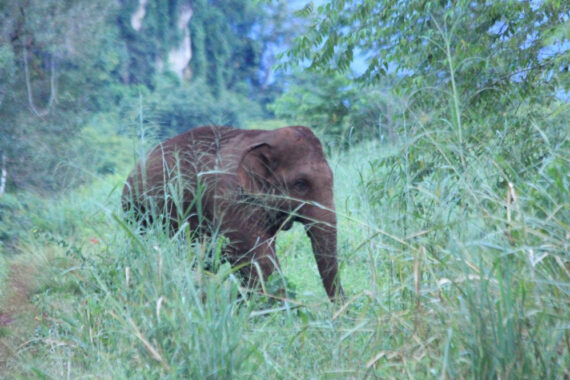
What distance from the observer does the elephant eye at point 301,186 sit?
17.9ft

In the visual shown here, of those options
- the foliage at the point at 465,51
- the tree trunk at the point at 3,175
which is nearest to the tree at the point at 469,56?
the foliage at the point at 465,51

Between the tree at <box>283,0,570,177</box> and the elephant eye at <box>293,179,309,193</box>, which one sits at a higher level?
the tree at <box>283,0,570,177</box>

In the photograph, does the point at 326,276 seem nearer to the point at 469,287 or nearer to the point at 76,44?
the point at 469,287

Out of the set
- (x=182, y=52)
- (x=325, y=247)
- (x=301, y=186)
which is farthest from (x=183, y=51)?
(x=325, y=247)

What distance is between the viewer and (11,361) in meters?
3.90

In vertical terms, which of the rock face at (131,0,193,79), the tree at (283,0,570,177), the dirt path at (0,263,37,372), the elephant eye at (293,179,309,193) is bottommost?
the dirt path at (0,263,37,372)

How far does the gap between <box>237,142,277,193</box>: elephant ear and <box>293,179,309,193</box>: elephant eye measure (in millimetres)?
225

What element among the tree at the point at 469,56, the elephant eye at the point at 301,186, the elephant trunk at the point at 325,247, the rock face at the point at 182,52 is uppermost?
the rock face at the point at 182,52

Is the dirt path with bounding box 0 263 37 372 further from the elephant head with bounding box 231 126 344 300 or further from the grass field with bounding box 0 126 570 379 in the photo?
the elephant head with bounding box 231 126 344 300

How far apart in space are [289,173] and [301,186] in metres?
0.15

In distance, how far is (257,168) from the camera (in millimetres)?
5531

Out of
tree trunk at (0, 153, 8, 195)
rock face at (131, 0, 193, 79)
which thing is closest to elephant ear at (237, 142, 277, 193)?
tree trunk at (0, 153, 8, 195)

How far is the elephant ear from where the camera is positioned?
5.45 meters

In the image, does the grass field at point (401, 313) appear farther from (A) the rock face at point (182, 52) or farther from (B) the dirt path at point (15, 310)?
(A) the rock face at point (182, 52)
